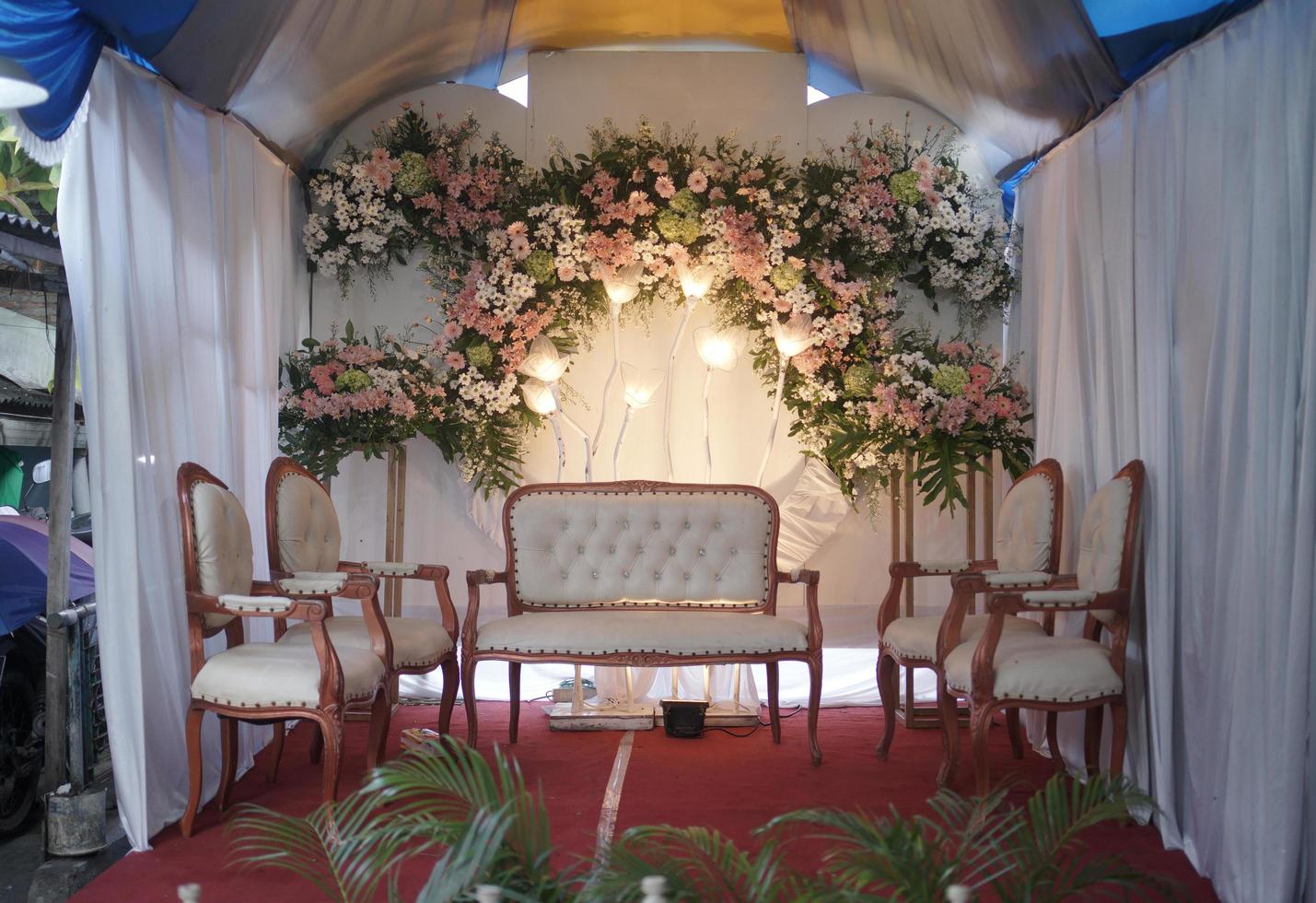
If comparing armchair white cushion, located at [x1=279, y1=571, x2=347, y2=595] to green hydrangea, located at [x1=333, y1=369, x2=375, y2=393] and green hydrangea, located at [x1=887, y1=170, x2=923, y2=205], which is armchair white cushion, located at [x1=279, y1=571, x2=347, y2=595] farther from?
green hydrangea, located at [x1=887, y1=170, x2=923, y2=205]

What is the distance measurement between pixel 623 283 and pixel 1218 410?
9.99 ft

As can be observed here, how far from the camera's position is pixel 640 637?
4883mm

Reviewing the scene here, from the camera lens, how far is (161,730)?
413cm

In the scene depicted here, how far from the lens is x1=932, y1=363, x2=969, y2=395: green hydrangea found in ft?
18.3

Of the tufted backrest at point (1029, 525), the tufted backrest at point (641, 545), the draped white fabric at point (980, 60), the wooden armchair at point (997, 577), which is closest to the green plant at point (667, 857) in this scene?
the wooden armchair at point (997, 577)

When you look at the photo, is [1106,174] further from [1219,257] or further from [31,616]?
[31,616]

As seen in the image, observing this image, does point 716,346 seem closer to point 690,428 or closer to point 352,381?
point 690,428

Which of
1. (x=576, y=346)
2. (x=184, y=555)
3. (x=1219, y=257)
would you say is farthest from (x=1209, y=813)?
(x=576, y=346)

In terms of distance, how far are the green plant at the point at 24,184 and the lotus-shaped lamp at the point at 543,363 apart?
385 centimetres

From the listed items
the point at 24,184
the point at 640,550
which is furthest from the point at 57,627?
the point at 24,184

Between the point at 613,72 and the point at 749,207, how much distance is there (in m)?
1.15

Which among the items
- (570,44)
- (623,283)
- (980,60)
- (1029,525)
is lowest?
(1029,525)

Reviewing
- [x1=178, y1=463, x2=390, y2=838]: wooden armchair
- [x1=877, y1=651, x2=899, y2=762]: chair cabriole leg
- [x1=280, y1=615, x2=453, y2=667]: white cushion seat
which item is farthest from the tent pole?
[x1=877, y1=651, x2=899, y2=762]: chair cabriole leg

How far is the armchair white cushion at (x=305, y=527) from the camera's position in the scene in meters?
4.82
